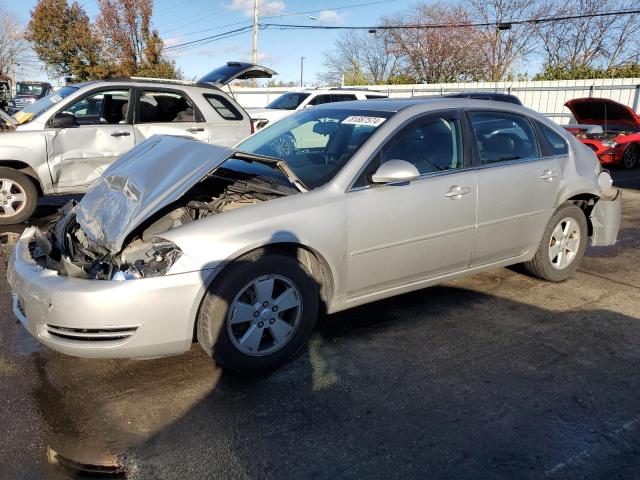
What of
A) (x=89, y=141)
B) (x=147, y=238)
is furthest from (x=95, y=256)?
(x=89, y=141)

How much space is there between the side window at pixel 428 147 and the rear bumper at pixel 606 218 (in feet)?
6.13

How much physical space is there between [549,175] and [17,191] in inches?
244

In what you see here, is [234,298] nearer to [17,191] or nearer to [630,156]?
[17,191]

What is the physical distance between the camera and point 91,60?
31.1m

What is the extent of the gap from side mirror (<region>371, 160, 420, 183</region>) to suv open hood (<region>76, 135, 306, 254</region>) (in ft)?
1.62

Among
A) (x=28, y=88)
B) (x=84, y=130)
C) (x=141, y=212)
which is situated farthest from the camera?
(x=28, y=88)

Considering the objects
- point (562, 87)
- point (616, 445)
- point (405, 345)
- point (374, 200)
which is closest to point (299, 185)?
point (374, 200)

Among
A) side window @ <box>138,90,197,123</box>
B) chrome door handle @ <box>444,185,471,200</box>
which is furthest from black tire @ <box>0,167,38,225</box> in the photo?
chrome door handle @ <box>444,185,471,200</box>

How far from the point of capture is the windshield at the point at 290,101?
13.5 metres

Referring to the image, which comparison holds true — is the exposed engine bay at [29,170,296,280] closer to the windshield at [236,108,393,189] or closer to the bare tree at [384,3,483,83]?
the windshield at [236,108,393,189]

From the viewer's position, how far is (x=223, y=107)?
7.73 meters

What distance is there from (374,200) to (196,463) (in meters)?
1.87

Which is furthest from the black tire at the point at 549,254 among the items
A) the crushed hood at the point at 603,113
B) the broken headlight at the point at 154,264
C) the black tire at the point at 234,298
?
the crushed hood at the point at 603,113

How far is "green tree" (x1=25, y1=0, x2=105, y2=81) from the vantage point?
101 ft
